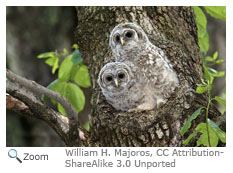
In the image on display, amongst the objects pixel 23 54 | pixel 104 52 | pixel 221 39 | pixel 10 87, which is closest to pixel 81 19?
pixel 104 52

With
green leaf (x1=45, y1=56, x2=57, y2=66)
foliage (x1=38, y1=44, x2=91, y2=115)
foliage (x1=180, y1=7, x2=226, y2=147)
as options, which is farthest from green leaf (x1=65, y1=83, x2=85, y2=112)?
foliage (x1=180, y1=7, x2=226, y2=147)

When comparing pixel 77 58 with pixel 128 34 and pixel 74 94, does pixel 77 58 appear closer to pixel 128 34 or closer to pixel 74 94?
pixel 74 94

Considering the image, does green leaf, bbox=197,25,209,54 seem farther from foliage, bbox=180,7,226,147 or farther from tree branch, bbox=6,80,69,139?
tree branch, bbox=6,80,69,139

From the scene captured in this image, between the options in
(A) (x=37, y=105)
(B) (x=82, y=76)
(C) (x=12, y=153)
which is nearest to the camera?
(A) (x=37, y=105)

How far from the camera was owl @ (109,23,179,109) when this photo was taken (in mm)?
1437

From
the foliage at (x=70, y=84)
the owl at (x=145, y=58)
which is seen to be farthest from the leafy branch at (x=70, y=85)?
the owl at (x=145, y=58)

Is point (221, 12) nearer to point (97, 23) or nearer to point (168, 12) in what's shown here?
point (168, 12)

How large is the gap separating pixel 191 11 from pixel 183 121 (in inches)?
25.9

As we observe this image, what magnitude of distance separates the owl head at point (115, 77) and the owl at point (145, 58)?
3.2 inches

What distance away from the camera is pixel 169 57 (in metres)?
1.48

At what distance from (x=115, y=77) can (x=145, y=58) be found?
0.63ft

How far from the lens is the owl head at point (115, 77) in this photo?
1.48 metres

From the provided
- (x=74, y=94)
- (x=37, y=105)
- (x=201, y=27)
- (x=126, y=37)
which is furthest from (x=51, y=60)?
(x=201, y=27)

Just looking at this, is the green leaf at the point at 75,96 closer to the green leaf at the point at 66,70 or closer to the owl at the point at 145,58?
the green leaf at the point at 66,70
